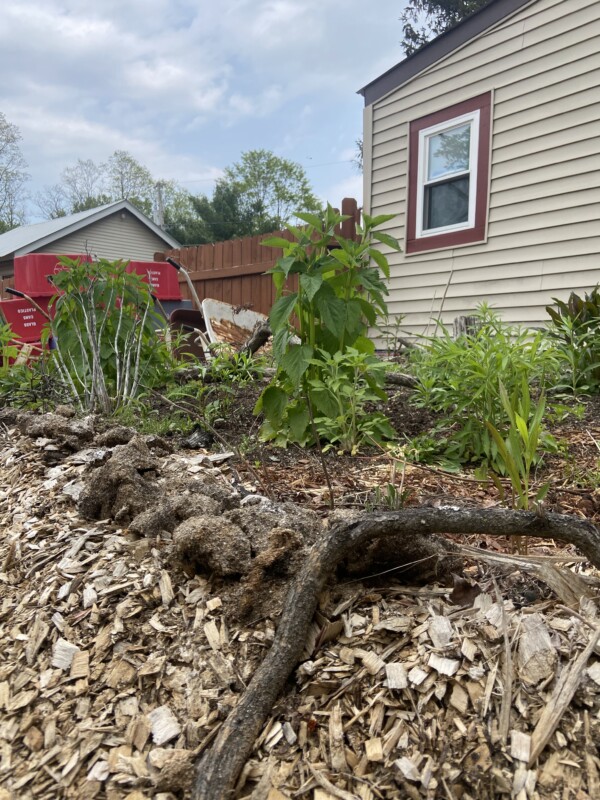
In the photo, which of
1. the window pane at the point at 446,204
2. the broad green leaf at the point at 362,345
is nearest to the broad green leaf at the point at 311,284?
the broad green leaf at the point at 362,345

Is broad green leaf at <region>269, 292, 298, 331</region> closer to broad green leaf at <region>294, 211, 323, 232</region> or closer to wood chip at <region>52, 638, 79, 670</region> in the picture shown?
broad green leaf at <region>294, 211, 323, 232</region>

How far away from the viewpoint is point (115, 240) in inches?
862

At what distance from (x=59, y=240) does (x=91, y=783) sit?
2188cm

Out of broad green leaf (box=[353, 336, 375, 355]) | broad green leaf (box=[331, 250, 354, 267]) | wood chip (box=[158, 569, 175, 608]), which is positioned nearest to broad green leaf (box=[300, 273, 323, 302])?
broad green leaf (box=[331, 250, 354, 267])

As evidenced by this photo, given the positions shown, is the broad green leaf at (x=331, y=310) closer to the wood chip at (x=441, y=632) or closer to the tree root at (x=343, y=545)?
the tree root at (x=343, y=545)

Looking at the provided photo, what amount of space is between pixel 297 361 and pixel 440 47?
558 centimetres

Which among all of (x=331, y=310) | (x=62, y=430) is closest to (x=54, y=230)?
(x=62, y=430)

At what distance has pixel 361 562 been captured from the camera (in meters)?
1.37

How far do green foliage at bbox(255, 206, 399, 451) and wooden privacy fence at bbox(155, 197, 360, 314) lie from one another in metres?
5.89

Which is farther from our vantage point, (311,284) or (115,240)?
(115,240)

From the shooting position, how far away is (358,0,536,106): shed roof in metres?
5.71

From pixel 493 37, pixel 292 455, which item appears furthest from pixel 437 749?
pixel 493 37

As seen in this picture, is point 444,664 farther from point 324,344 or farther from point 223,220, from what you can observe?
point 223,220

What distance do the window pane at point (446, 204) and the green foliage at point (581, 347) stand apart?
8.32 feet
